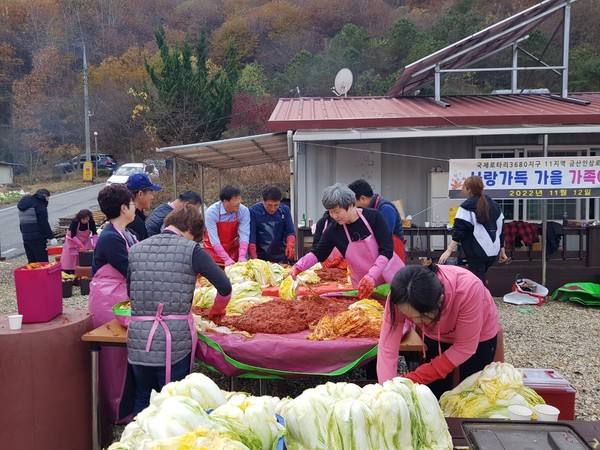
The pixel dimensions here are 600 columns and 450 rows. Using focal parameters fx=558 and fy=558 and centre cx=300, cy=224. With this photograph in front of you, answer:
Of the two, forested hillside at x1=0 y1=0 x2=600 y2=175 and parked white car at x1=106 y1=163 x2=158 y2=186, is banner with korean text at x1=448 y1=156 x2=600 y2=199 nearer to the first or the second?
forested hillside at x1=0 y1=0 x2=600 y2=175

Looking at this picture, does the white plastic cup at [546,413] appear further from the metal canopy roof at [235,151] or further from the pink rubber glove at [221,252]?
the metal canopy roof at [235,151]

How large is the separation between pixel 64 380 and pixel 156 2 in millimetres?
63334

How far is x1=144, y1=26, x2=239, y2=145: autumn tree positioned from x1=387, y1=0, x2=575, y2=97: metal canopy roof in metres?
15.5

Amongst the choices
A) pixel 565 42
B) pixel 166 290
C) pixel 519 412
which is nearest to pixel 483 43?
pixel 565 42

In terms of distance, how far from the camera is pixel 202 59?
2733cm

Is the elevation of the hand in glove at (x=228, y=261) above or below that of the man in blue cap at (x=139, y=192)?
below

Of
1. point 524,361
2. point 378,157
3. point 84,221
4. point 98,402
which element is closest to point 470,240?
point 524,361

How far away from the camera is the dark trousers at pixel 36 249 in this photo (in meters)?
10.9

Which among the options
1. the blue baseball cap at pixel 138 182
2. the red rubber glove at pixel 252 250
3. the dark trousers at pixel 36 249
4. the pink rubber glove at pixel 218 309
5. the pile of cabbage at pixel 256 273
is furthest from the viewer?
the dark trousers at pixel 36 249

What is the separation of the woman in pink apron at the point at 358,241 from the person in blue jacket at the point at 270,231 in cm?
227

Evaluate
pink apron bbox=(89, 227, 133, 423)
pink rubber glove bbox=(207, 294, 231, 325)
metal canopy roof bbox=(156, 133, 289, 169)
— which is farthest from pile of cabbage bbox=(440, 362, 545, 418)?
metal canopy roof bbox=(156, 133, 289, 169)

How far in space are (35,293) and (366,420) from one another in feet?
8.29

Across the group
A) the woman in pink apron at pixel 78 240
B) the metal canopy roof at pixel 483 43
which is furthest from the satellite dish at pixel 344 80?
the woman in pink apron at pixel 78 240

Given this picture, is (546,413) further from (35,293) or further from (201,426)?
(35,293)
